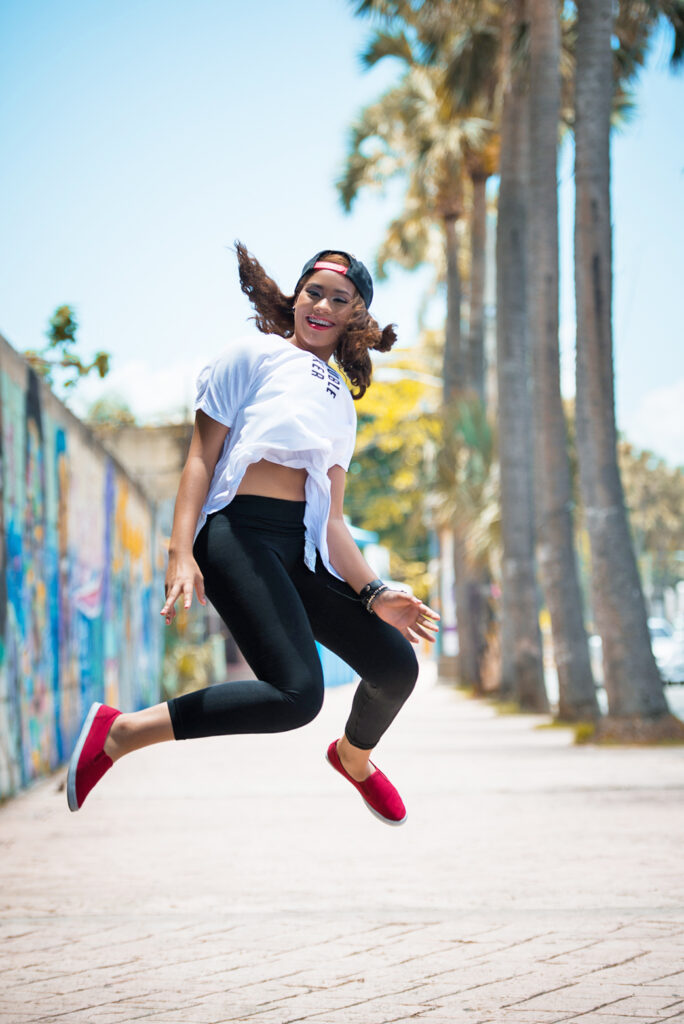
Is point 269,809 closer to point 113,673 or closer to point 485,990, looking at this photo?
point 485,990

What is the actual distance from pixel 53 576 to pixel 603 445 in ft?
19.1

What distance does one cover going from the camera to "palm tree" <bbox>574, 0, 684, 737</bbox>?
43.3ft

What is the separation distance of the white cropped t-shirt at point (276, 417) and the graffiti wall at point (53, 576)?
6.22m

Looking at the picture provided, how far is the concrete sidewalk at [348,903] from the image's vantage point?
154 inches

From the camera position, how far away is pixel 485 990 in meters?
3.98

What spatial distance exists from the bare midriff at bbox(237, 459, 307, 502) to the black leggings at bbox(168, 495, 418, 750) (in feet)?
0.08

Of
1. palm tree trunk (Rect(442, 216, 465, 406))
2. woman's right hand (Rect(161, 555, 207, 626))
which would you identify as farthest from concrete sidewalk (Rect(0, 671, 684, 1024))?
palm tree trunk (Rect(442, 216, 465, 406))

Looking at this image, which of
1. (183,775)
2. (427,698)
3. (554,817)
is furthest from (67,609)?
(427,698)

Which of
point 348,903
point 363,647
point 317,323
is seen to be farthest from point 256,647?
point 348,903

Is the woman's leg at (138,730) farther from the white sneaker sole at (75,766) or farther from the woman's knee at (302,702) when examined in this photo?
the woman's knee at (302,702)

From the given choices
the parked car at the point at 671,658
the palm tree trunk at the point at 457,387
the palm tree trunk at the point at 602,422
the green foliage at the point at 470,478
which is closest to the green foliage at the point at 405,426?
the palm tree trunk at the point at 457,387

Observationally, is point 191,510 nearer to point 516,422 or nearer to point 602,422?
point 602,422

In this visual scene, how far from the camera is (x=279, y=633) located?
3615 mm

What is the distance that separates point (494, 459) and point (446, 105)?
6.63 metres
